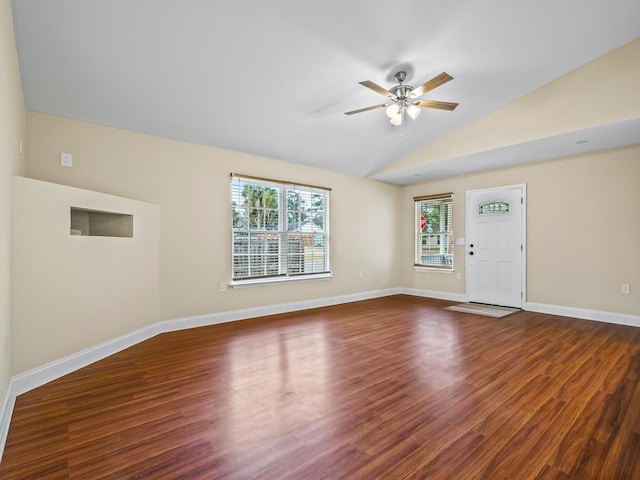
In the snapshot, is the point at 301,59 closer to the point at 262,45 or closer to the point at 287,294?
the point at 262,45

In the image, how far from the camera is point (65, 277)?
2.81m

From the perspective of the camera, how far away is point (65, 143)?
11.3 feet

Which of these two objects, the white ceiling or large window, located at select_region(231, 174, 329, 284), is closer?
the white ceiling

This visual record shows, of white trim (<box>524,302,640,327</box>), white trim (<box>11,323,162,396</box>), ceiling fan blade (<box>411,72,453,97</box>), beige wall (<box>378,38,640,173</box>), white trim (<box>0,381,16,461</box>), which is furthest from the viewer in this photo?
white trim (<box>524,302,640,327</box>)

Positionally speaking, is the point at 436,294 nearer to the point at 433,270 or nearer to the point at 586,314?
the point at 433,270

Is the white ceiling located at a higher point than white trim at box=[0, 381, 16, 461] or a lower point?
higher

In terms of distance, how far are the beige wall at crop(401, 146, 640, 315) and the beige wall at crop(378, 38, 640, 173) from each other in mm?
1238

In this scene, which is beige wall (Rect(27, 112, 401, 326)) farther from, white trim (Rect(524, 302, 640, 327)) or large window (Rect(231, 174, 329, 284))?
white trim (Rect(524, 302, 640, 327))

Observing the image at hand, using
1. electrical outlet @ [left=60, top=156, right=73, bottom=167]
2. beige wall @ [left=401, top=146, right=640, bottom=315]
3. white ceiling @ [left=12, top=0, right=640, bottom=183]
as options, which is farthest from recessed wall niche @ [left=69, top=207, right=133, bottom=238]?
beige wall @ [left=401, top=146, right=640, bottom=315]

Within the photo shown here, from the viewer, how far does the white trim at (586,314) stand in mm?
4423

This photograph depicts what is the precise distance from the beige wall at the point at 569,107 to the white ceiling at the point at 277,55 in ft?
0.45

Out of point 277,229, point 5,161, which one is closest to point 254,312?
point 277,229

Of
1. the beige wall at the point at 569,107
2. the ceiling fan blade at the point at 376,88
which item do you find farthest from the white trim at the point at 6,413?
the beige wall at the point at 569,107

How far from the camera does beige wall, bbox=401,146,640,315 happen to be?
444 centimetres
